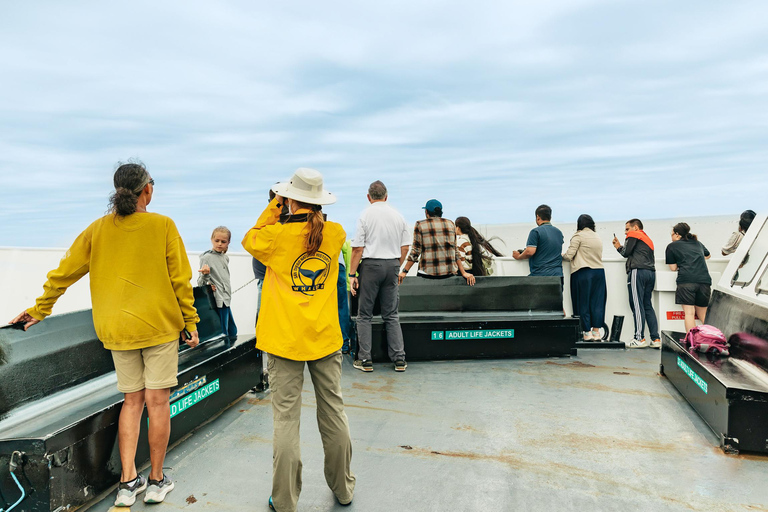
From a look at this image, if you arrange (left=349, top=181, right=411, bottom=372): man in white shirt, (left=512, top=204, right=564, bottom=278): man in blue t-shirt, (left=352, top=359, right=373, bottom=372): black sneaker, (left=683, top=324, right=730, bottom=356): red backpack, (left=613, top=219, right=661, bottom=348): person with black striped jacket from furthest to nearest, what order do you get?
(left=613, top=219, right=661, bottom=348): person with black striped jacket < (left=512, top=204, right=564, bottom=278): man in blue t-shirt < (left=352, top=359, right=373, bottom=372): black sneaker < (left=349, top=181, right=411, bottom=372): man in white shirt < (left=683, top=324, right=730, bottom=356): red backpack

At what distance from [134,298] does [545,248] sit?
17.4 ft

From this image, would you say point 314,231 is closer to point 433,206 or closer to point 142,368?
point 142,368

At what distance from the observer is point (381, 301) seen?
535 centimetres

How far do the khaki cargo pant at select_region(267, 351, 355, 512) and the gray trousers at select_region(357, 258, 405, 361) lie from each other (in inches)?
104

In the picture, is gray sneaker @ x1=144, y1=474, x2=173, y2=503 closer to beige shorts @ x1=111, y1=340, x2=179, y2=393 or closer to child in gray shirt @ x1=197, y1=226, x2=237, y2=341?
beige shorts @ x1=111, y1=340, x2=179, y2=393

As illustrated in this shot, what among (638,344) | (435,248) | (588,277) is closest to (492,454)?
(435,248)

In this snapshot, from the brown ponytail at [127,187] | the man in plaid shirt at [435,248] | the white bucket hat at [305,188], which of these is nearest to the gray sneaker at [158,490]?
the brown ponytail at [127,187]

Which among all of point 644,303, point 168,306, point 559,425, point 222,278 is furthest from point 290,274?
point 644,303

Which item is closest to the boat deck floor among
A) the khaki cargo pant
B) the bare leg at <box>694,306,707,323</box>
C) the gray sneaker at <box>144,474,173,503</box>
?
the gray sneaker at <box>144,474,173,503</box>

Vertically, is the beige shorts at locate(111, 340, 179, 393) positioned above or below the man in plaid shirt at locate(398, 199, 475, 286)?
below

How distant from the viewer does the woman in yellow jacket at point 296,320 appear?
239cm

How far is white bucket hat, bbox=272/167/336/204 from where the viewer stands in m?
2.44

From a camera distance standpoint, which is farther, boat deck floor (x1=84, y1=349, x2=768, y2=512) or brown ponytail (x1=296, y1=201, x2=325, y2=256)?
boat deck floor (x1=84, y1=349, x2=768, y2=512)

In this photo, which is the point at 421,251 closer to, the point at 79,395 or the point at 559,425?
the point at 559,425
